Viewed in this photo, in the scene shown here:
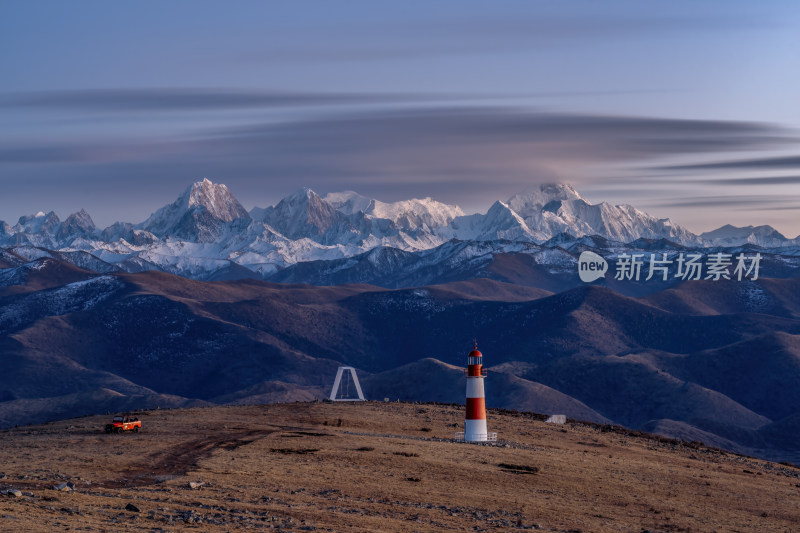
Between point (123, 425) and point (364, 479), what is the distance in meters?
21.8

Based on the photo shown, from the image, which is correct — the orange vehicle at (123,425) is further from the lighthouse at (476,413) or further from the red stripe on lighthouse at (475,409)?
the red stripe on lighthouse at (475,409)

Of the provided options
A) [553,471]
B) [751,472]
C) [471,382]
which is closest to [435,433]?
[471,382]

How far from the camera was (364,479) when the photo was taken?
176 feet

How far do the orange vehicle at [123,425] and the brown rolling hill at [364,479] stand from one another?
890 millimetres

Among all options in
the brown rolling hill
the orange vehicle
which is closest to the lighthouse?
the brown rolling hill

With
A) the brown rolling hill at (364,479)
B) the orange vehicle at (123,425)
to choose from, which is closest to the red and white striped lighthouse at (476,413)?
the brown rolling hill at (364,479)

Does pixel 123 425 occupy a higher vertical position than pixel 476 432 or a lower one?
lower

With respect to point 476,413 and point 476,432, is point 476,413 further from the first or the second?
point 476,432

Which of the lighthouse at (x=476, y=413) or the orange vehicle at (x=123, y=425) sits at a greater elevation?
Result: the lighthouse at (x=476, y=413)

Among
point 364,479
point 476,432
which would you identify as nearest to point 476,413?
point 476,432

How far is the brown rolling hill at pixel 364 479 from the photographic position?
43438 millimetres

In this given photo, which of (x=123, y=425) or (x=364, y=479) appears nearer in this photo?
(x=364, y=479)

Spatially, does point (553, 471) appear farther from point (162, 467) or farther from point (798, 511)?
point (162, 467)

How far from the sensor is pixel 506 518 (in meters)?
47.1
